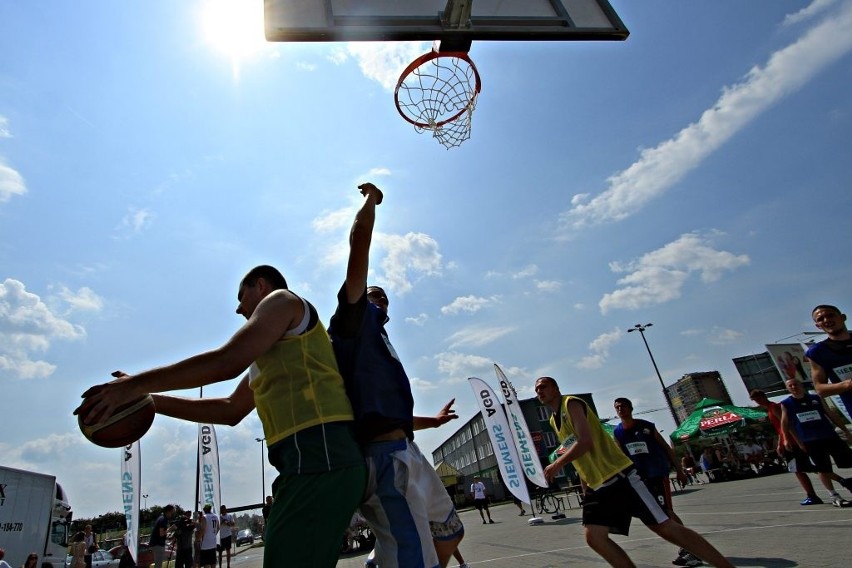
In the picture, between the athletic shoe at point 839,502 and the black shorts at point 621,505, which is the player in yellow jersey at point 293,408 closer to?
the black shorts at point 621,505

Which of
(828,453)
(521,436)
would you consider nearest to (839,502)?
(828,453)

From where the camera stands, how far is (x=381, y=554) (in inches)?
86.6

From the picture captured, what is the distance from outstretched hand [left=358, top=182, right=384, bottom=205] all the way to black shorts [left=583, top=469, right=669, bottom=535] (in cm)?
354

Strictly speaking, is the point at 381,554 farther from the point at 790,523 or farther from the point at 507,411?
the point at 507,411

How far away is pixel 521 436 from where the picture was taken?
1609 centimetres

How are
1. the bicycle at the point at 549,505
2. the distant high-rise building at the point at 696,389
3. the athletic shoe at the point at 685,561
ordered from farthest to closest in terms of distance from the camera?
the distant high-rise building at the point at 696,389
the bicycle at the point at 549,505
the athletic shoe at the point at 685,561

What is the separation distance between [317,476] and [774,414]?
33.0 feet

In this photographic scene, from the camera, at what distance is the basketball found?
1.85 meters

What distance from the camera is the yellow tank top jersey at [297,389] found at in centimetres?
209

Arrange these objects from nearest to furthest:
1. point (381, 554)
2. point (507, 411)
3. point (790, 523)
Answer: point (381, 554) < point (790, 523) < point (507, 411)

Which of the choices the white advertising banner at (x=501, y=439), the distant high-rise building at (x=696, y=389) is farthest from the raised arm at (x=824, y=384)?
the distant high-rise building at (x=696, y=389)

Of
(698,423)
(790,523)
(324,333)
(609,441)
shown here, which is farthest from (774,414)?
(698,423)

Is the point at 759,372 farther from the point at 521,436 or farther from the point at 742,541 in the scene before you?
the point at 742,541

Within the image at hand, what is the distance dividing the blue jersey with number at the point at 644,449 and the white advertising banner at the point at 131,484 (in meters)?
15.1
